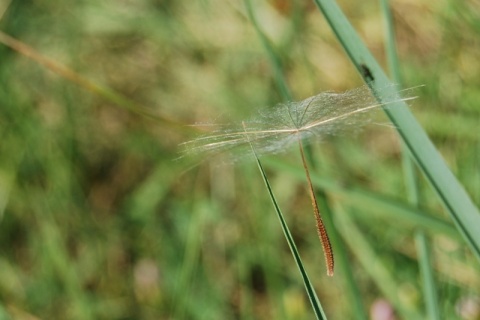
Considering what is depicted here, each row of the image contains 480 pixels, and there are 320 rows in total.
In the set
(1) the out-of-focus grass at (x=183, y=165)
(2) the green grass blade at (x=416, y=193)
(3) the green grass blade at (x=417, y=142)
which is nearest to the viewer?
(3) the green grass blade at (x=417, y=142)

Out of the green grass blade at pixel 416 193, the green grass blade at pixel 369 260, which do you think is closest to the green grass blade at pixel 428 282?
the green grass blade at pixel 416 193

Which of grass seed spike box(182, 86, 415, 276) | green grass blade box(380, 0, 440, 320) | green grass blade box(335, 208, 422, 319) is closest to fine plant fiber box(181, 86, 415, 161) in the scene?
grass seed spike box(182, 86, 415, 276)

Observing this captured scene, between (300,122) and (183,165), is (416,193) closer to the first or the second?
(300,122)

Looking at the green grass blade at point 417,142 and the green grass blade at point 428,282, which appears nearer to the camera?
the green grass blade at point 417,142

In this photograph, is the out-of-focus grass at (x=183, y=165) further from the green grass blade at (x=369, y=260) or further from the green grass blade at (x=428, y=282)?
the green grass blade at (x=428, y=282)

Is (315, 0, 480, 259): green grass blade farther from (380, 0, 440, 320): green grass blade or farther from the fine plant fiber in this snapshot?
(380, 0, 440, 320): green grass blade

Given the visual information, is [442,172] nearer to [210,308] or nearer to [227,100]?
[210,308]
